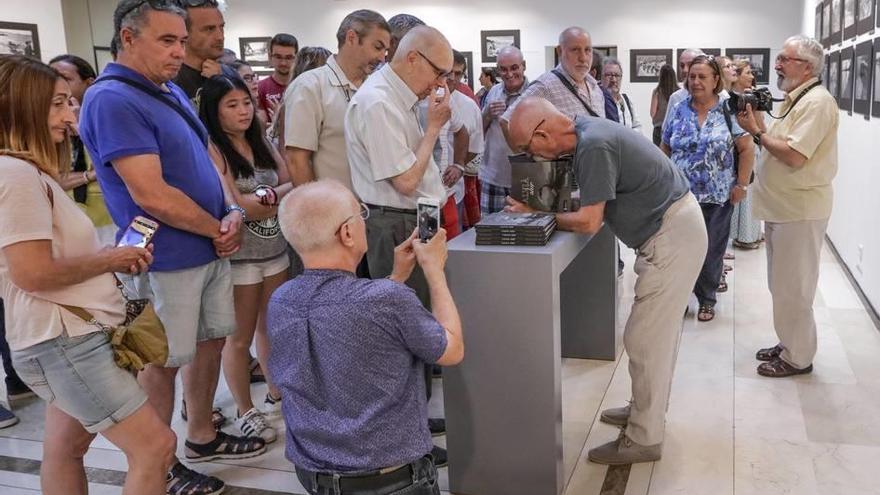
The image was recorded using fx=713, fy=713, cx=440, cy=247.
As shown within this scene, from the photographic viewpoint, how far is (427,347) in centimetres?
162

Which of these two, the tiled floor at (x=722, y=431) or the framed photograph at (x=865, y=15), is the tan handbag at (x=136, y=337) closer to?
the tiled floor at (x=722, y=431)

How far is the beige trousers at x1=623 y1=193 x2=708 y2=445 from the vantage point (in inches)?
102

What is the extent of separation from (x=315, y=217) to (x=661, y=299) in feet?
4.92

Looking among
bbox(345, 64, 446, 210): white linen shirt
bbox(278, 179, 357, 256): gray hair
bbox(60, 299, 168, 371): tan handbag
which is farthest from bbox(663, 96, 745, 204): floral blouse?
bbox(60, 299, 168, 371): tan handbag

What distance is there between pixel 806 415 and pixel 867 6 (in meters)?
3.14

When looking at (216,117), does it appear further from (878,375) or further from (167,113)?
(878,375)

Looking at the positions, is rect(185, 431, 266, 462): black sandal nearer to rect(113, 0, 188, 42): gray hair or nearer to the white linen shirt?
the white linen shirt

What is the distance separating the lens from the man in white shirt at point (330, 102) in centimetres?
295

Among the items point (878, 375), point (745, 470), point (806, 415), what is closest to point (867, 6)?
point (878, 375)

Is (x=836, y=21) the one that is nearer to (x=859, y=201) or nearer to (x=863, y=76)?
(x=863, y=76)

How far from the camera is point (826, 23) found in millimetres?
6789

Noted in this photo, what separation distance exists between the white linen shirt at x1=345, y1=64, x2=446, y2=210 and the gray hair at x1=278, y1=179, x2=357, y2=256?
864mm

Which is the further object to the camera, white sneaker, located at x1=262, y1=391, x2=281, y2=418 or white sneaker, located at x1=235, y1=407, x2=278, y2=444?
white sneaker, located at x1=262, y1=391, x2=281, y2=418

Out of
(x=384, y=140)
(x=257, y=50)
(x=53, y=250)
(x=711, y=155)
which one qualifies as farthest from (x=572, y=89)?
(x=257, y=50)
